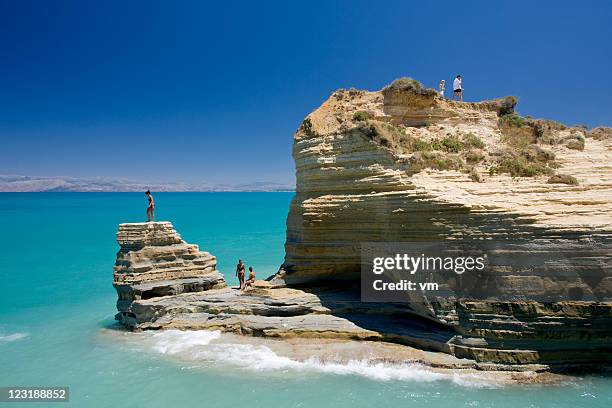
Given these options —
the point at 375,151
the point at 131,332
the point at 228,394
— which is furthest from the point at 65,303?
the point at 375,151

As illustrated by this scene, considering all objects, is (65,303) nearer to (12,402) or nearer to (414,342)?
(12,402)

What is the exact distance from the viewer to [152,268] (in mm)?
15742

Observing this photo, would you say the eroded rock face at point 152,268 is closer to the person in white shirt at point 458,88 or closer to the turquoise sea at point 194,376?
the turquoise sea at point 194,376

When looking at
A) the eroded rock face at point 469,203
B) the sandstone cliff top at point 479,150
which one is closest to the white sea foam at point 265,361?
Result: the eroded rock face at point 469,203

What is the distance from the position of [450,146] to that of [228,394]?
412 inches

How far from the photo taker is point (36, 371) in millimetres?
12664

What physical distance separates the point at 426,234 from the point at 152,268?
32.2 feet

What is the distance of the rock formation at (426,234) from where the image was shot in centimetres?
1062

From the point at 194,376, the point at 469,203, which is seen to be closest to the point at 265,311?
the point at 194,376

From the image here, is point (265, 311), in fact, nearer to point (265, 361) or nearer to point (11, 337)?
point (265, 361)

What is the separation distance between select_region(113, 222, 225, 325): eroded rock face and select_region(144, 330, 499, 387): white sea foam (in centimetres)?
176

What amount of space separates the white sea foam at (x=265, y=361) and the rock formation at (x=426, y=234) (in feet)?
2.06

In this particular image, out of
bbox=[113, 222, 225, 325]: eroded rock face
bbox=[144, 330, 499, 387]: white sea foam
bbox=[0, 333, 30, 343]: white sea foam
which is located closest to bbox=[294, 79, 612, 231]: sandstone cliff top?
bbox=[144, 330, 499, 387]: white sea foam

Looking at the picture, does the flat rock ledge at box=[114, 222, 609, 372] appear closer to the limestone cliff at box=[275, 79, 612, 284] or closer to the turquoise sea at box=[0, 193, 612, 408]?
the turquoise sea at box=[0, 193, 612, 408]
